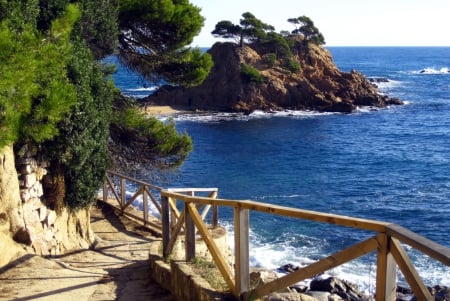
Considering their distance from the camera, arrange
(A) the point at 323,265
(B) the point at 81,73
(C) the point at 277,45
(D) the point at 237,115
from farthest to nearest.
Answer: (C) the point at 277,45
(D) the point at 237,115
(B) the point at 81,73
(A) the point at 323,265

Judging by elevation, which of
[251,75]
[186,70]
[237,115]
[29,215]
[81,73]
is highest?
[251,75]

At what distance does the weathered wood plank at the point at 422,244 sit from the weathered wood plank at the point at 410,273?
80mm

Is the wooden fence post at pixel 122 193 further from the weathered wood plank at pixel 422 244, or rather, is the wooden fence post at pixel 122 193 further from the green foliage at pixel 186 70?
the weathered wood plank at pixel 422 244

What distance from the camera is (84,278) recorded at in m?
8.24

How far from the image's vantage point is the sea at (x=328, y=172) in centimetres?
2303

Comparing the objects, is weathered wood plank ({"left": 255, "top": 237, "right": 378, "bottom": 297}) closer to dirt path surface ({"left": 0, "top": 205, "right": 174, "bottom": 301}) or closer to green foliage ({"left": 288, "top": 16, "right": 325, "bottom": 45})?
dirt path surface ({"left": 0, "top": 205, "right": 174, "bottom": 301})

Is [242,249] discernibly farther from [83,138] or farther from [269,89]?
[269,89]

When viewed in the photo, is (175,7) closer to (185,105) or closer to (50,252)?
(50,252)

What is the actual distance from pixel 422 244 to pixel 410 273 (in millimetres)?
225

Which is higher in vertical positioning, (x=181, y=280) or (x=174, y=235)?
(x=174, y=235)

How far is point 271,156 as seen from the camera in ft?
137

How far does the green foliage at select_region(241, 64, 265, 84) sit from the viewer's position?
6269 cm

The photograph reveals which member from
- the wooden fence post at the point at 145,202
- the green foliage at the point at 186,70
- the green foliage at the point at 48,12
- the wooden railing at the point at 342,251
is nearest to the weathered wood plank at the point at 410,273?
the wooden railing at the point at 342,251

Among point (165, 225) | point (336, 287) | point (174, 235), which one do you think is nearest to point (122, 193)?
point (336, 287)
